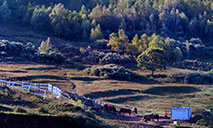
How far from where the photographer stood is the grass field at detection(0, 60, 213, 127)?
42.8 meters

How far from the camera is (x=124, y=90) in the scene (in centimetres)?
4897

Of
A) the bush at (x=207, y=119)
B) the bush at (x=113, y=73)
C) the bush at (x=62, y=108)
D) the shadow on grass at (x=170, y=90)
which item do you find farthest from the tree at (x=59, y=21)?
the bush at (x=62, y=108)

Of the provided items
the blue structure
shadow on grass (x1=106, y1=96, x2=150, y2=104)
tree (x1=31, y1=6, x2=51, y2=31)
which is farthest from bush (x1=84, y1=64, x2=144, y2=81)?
tree (x1=31, y1=6, x2=51, y2=31)

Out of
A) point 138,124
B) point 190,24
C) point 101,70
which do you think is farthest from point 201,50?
point 138,124

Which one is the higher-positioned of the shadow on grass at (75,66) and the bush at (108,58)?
the bush at (108,58)

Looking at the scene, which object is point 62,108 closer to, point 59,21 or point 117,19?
point 59,21

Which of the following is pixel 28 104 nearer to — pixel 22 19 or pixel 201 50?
pixel 201 50

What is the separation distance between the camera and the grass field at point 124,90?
140ft

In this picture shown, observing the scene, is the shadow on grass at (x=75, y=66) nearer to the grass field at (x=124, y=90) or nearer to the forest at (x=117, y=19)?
the grass field at (x=124, y=90)

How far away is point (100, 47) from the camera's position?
89.1 meters

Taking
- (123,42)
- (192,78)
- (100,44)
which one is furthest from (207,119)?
(100,44)

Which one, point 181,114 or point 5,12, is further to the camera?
point 5,12

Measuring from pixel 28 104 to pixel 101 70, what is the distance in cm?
3529

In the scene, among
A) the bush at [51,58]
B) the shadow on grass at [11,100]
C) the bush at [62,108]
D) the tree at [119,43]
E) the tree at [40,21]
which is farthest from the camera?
the tree at [40,21]
